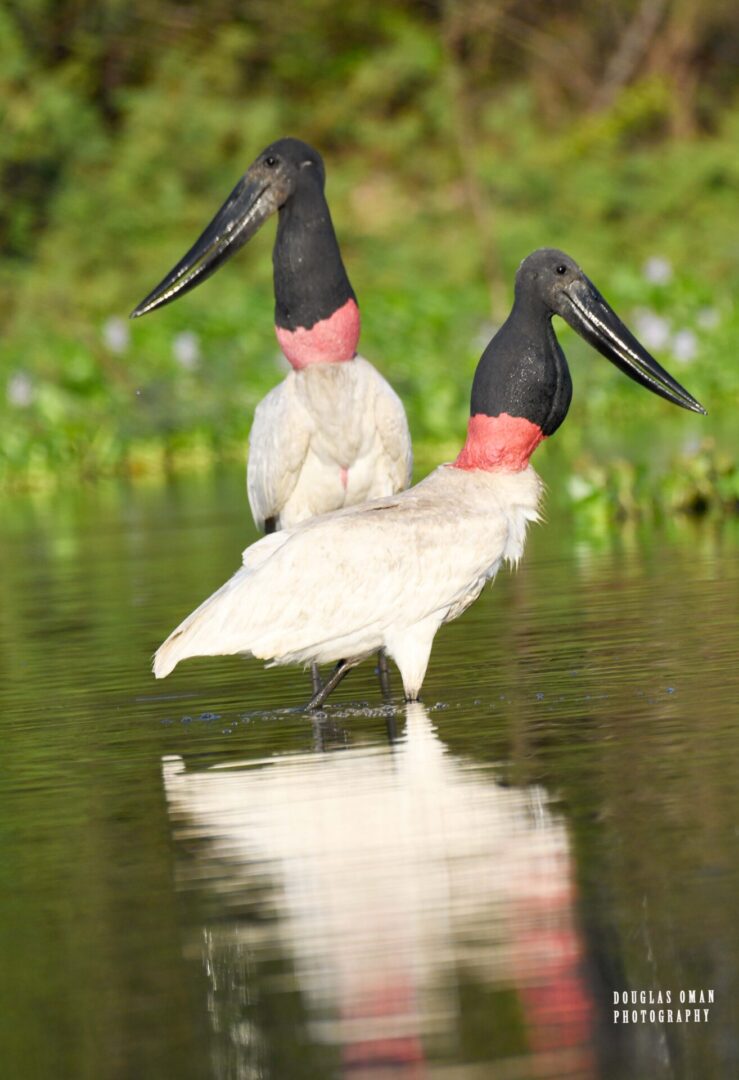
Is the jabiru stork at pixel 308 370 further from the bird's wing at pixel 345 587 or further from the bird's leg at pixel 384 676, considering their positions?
the bird's wing at pixel 345 587

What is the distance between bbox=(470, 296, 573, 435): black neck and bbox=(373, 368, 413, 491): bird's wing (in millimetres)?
1048

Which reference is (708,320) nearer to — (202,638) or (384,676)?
(384,676)

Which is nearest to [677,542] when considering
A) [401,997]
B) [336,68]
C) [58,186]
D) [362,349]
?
[401,997]

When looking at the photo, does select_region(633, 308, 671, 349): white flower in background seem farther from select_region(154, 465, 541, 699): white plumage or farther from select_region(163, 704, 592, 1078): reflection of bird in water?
select_region(163, 704, 592, 1078): reflection of bird in water

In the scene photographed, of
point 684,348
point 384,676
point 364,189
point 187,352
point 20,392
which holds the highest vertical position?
point 364,189

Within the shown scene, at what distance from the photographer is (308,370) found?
8.70 meters

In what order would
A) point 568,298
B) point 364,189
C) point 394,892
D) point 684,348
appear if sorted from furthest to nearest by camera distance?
point 364,189 → point 684,348 → point 568,298 → point 394,892

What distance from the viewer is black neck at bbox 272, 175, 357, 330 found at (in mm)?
8711

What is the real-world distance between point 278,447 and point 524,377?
1.40 metres

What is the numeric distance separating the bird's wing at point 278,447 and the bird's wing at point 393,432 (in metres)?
0.28

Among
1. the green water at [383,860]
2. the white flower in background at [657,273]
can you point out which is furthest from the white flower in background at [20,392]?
the green water at [383,860]

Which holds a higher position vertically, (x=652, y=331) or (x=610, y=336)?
(x=652, y=331)

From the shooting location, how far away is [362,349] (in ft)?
74.9

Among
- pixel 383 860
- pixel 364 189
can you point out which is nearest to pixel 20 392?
pixel 364 189
